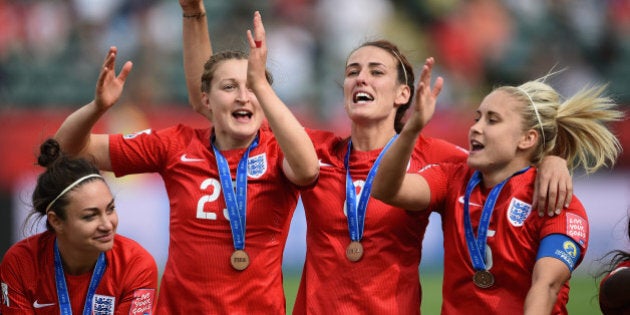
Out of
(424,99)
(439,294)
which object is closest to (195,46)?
(424,99)

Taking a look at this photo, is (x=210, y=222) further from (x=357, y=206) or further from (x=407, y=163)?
(x=407, y=163)

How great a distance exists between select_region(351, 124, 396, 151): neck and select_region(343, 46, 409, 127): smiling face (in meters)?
0.05

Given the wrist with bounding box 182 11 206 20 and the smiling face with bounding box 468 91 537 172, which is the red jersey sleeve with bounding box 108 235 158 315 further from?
the smiling face with bounding box 468 91 537 172

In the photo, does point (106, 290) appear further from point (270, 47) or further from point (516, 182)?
point (270, 47)

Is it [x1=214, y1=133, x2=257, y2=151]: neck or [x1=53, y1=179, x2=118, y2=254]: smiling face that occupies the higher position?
[x1=214, y1=133, x2=257, y2=151]: neck

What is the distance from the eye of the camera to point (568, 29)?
42.2 feet

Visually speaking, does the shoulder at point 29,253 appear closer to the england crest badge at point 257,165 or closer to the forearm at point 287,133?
the england crest badge at point 257,165

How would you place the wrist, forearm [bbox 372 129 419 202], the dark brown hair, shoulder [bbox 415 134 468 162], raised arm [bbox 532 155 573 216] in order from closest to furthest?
forearm [bbox 372 129 419 202], raised arm [bbox 532 155 573 216], shoulder [bbox 415 134 468 162], the dark brown hair, the wrist

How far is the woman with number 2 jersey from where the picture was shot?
180 inches

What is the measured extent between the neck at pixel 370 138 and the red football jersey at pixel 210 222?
38 cm

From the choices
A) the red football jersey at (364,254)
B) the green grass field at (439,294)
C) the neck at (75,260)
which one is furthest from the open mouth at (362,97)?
the green grass field at (439,294)

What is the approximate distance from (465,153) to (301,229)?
564 centimetres

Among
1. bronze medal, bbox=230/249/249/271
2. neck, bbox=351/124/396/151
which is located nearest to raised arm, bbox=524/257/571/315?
neck, bbox=351/124/396/151

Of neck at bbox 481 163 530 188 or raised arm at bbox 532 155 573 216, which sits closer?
raised arm at bbox 532 155 573 216
